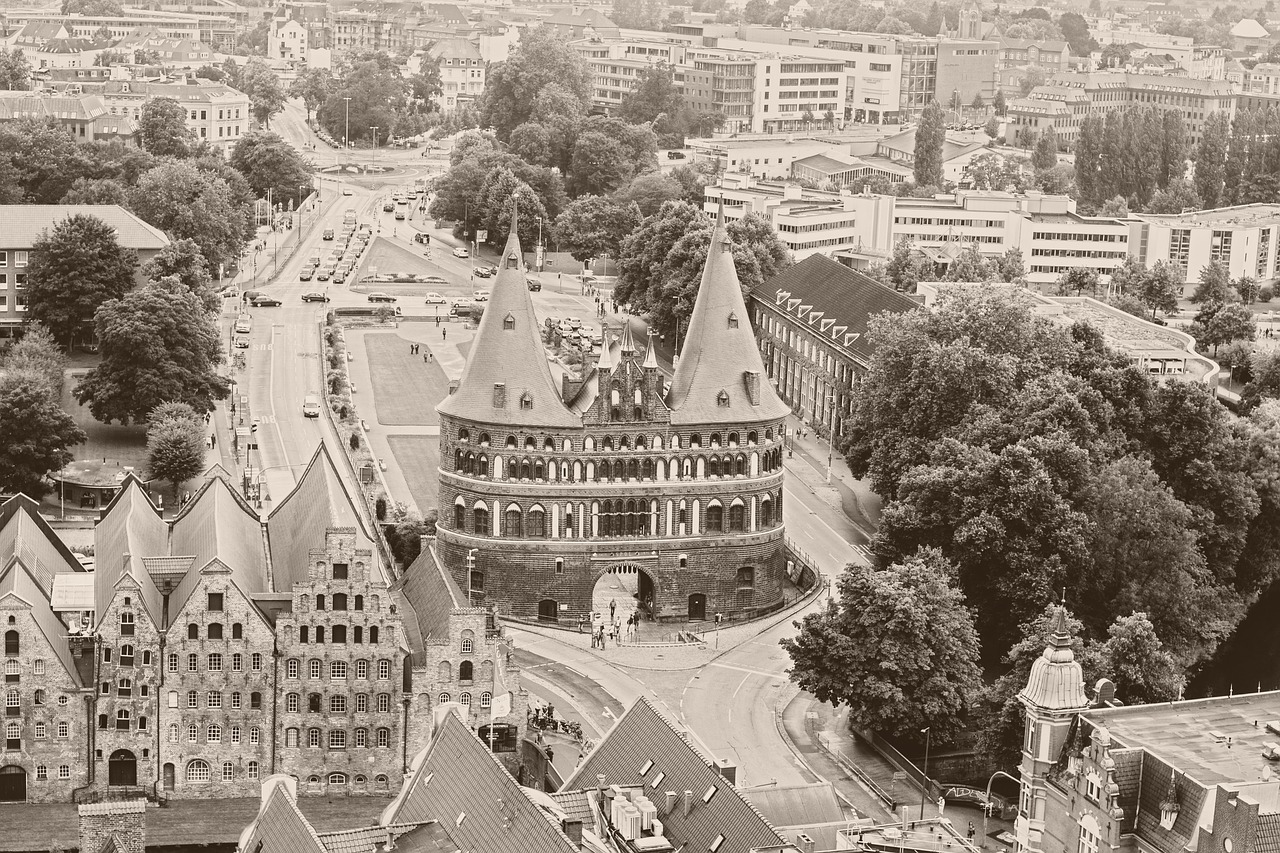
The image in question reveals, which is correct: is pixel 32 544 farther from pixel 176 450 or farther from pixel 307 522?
pixel 176 450

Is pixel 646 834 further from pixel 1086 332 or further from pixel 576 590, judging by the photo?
pixel 1086 332

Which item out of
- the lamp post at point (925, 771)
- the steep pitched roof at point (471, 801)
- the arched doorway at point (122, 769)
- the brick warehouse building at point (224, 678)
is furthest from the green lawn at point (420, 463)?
the steep pitched roof at point (471, 801)

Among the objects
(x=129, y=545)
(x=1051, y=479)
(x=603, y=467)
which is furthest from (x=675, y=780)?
(x=1051, y=479)

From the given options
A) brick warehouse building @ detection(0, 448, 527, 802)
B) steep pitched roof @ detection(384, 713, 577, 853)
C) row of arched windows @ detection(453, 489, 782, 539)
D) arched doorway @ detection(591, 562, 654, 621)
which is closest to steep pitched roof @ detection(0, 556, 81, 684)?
brick warehouse building @ detection(0, 448, 527, 802)

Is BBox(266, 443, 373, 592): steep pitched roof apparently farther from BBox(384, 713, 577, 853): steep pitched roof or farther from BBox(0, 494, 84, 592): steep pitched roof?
BBox(384, 713, 577, 853): steep pitched roof

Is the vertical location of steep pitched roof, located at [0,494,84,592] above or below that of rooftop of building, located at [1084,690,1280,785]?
below
